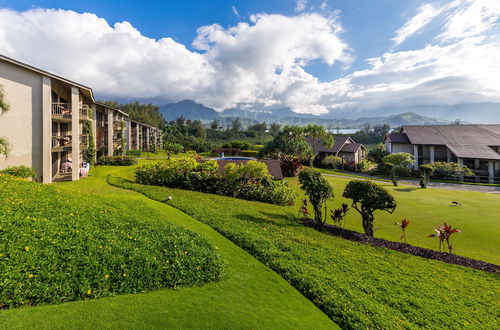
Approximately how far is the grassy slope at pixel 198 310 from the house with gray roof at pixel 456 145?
124 ft

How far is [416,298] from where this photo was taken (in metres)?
5.29

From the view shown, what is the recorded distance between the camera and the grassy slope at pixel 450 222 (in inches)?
342

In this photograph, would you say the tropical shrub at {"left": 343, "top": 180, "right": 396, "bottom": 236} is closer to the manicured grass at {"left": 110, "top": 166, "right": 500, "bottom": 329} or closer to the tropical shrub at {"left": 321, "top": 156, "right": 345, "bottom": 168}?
the manicured grass at {"left": 110, "top": 166, "right": 500, "bottom": 329}

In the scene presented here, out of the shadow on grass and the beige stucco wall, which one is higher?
the beige stucco wall

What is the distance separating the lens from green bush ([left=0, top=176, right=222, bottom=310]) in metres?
4.17

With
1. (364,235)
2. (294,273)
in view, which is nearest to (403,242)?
(364,235)

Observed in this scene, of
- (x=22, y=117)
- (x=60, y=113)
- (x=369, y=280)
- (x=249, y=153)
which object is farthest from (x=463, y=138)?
(x=22, y=117)

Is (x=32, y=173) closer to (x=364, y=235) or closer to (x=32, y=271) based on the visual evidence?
(x=32, y=271)

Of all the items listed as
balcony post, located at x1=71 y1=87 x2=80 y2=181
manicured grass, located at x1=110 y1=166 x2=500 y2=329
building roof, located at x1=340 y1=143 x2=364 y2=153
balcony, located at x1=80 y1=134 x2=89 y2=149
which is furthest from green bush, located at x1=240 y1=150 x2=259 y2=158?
manicured grass, located at x1=110 y1=166 x2=500 y2=329

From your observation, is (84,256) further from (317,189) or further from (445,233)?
(445,233)

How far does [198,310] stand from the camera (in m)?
4.15

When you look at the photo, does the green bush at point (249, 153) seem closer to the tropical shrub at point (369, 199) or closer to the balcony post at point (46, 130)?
the balcony post at point (46, 130)

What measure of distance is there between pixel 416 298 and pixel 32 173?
61.2 ft

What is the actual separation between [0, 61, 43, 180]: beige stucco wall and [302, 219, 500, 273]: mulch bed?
17.9 metres
